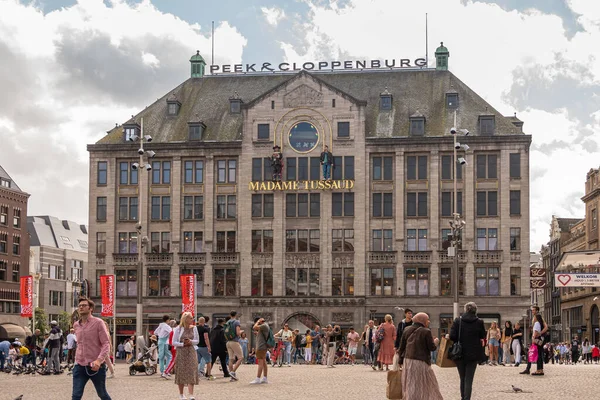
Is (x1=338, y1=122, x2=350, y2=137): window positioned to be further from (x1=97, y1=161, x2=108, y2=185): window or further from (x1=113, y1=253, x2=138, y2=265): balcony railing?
(x1=97, y1=161, x2=108, y2=185): window

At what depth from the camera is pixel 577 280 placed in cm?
5356

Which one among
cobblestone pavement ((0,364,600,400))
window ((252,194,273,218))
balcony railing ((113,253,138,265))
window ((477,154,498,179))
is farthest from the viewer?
balcony railing ((113,253,138,265))

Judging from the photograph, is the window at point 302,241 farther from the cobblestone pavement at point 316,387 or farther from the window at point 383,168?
the cobblestone pavement at point 316,387

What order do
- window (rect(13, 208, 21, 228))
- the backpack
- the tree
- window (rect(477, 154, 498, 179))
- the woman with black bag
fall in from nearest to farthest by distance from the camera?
1. the woman with black bag
2. the backpack
3. window (rect(477, 154, 498, 179))
4. window (rect(13, 208, 21, 228))
5. the tree

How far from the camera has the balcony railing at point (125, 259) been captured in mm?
79812

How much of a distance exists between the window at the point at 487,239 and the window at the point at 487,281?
5.30 feet

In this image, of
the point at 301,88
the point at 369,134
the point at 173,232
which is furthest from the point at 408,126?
the point at 173,232

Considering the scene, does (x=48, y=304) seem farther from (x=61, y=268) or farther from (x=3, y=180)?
(x=3, y=180)

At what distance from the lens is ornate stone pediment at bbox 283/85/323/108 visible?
78688 mm

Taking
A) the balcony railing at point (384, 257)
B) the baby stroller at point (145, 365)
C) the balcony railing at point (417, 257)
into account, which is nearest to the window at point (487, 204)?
the balcony railing at point (417, 257)

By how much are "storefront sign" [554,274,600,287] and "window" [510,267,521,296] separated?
21.9 m

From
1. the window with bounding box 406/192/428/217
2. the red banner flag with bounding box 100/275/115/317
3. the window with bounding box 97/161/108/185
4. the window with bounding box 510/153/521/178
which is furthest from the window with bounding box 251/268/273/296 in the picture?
the window with bounding box 510/153/521/178

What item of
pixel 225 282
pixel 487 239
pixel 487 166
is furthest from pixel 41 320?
pixel 487 166

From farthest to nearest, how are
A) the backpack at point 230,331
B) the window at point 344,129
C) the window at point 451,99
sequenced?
the window at point 451,99
the window at point 344,129
the backpack at point 230,331
